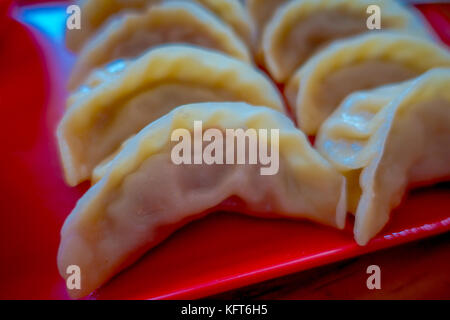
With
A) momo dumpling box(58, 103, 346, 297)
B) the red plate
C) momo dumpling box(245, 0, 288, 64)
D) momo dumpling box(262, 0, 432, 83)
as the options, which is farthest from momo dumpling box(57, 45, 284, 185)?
momo dumpling box(245, 0, 288, 64)

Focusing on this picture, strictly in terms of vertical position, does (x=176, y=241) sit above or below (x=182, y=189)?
below

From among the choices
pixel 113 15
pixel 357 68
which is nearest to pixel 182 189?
pixel 357 68

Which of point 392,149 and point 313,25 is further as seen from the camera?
point 313,25

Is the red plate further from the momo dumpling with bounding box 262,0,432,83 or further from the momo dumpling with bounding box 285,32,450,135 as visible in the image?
the momo dumpling with bounding box 262,0,432,83

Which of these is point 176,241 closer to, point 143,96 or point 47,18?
point 143,96

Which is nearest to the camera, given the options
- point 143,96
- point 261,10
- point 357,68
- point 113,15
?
point 143,96
